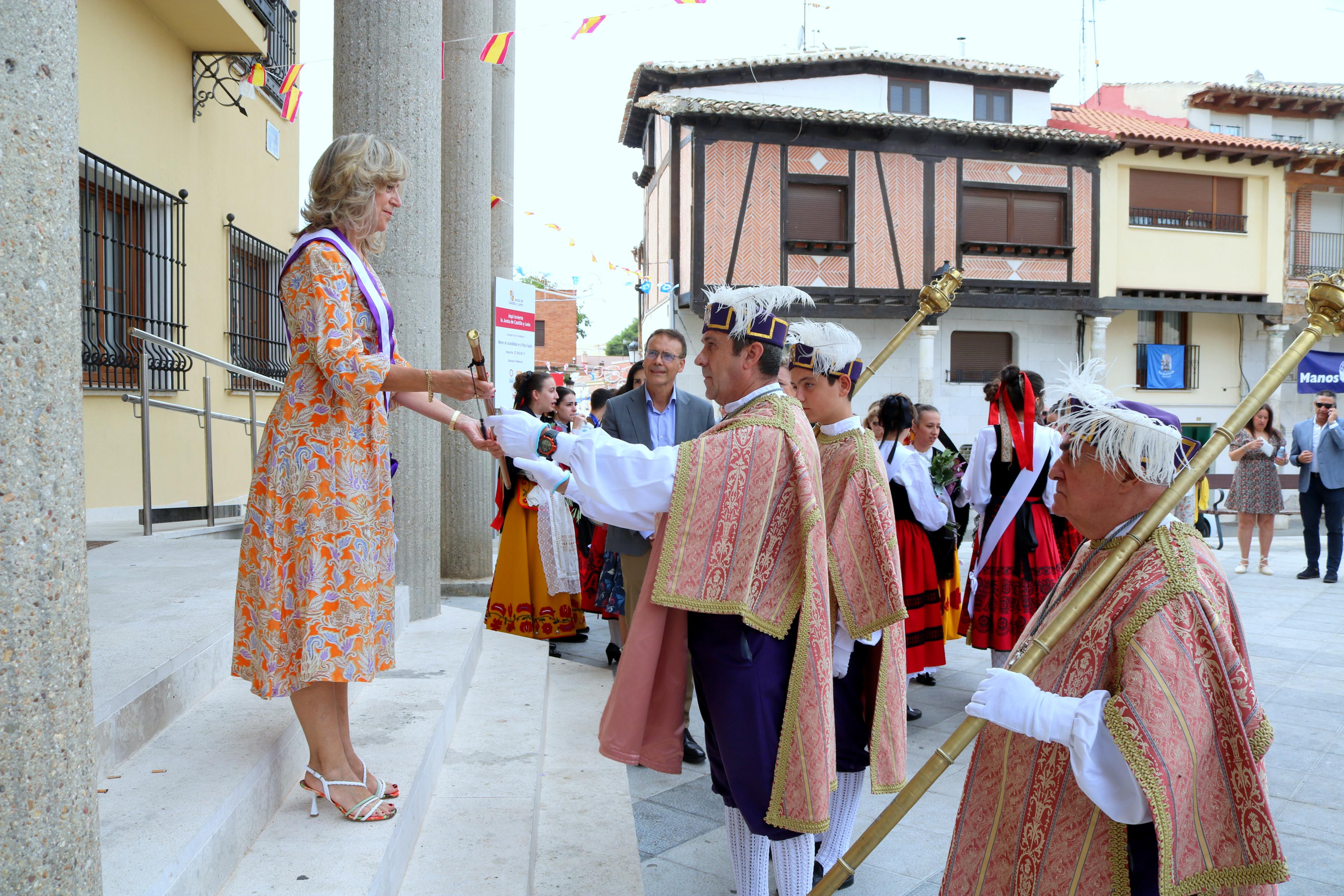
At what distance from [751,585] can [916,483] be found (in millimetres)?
3269

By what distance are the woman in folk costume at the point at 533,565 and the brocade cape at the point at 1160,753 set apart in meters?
4.58

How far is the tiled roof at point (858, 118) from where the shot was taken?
20812mm

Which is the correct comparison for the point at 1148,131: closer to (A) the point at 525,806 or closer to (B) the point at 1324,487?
(B) the point at 1324,487

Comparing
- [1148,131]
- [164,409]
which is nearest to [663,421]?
[164,409]

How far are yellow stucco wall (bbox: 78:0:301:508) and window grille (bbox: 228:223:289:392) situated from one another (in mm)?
152

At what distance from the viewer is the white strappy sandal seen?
287cm

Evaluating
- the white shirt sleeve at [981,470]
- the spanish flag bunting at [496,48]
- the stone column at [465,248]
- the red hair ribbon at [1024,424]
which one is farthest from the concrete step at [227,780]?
the spanish flag bunting at [496,48]

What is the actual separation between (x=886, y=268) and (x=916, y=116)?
3579 mm

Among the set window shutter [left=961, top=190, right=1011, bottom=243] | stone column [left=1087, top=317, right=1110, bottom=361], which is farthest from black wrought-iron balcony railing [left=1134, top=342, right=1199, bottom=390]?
window shutter [left=961, top=190, right=1011, bottom=243]

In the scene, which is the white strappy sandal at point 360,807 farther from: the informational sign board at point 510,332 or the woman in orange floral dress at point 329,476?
the informational sign board at point 510,332

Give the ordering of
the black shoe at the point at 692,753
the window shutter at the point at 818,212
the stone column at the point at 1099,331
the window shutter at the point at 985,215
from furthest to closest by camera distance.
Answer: the stone column at the point at 1099,331 → the window shutter at the point at 985,215 → the window shutter at the point at 818,212 → the black shoe at the point at 692,753

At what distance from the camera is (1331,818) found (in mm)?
4215

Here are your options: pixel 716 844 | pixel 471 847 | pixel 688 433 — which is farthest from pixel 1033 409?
pixel 471 847

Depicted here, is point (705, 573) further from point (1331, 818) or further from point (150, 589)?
point (1331, 818)
